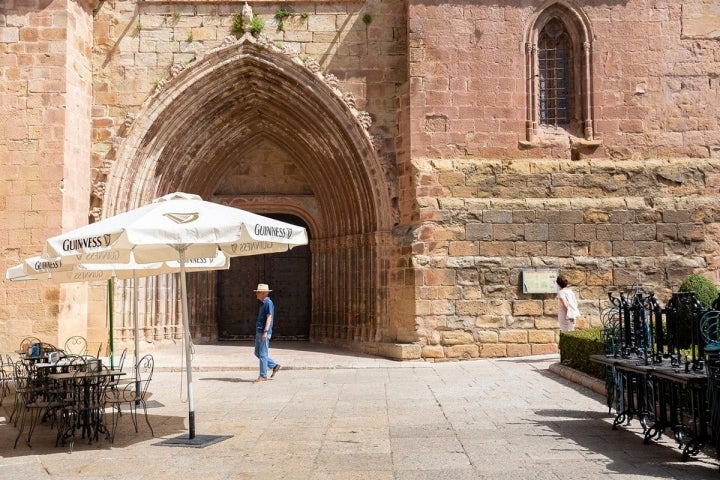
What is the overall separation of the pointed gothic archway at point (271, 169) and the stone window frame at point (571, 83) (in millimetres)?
3100

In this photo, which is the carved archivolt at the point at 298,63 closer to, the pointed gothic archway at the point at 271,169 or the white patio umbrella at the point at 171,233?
the pointed gothic archway at the point at 271,169

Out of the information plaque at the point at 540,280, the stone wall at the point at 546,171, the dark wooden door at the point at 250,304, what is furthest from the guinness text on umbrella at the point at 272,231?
the dark wooden door at the point at 250,304

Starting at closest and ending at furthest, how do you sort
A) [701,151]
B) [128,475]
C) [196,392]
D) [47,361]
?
[128,475] < [47,361] < [196,392] < [701,151]

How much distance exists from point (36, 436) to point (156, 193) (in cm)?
860

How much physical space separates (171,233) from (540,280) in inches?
343

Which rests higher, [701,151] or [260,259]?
[701,151]

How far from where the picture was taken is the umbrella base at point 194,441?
6.64m

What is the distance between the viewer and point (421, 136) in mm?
14148

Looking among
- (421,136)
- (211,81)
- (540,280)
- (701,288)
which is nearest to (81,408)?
(421,136)

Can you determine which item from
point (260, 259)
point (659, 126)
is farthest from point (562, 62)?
point (260, 259)

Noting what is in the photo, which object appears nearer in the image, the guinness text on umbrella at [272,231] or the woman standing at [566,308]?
the guinness text on umbrella at [272,231]

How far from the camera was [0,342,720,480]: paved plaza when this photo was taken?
5.70 m

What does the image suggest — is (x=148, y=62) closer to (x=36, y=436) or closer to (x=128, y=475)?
Result: (x=36, y=436)

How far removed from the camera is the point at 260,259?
17.8 meters
